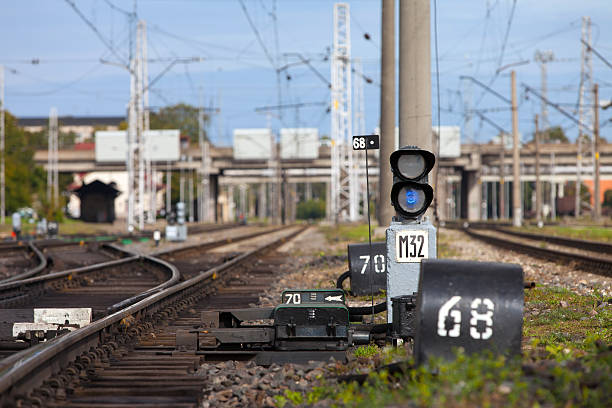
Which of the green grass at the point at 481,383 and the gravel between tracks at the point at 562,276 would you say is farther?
the gravel between tracks at the point at 562,276

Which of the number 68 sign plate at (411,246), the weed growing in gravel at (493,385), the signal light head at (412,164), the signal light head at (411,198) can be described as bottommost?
the weed growing in gravel at (493,385)

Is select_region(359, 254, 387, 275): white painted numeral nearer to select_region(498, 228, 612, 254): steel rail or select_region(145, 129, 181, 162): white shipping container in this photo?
select_region(498, 228, 612, 254): steel rail

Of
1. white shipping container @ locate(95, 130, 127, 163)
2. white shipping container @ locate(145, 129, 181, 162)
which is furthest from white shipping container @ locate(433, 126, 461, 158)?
white shipping container @ locate(95, 130, 127, 163)

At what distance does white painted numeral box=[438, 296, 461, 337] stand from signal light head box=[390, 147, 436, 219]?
289cm

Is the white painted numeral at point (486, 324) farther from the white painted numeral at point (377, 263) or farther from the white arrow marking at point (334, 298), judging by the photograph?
the white painted numeral at point (377, 263)

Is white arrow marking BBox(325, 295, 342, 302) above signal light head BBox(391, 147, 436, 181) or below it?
below

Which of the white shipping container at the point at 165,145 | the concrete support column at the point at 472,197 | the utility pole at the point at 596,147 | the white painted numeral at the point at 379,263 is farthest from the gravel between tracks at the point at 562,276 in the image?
the concrete support column at the point at 472,197

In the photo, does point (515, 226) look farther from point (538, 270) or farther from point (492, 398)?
point (492, 398)

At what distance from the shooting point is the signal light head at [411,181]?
30.5 feet

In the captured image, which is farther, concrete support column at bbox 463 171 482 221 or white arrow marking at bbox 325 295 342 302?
concrete support column at bbox 463 171 482 221

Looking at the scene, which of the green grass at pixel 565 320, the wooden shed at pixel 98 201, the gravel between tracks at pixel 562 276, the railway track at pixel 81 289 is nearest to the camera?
the green grass at pixel 565 320

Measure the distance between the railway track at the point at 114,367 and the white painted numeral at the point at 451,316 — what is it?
1.91 metres

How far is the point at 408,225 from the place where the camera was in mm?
9641

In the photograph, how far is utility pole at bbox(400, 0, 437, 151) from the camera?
1280cm
